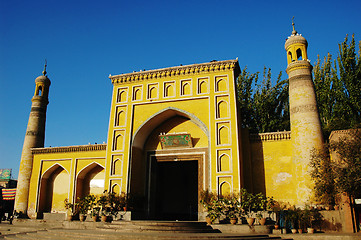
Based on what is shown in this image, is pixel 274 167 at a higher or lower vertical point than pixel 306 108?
lower

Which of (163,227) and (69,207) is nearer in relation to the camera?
(163,227)

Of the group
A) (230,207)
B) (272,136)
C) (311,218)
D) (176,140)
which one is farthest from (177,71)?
(311,218)

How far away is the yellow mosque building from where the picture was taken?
1189cm

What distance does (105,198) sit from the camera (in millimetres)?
12086

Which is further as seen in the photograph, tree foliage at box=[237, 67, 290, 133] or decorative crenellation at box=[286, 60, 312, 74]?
tree foliage at box=[237, 67, 290, 133]

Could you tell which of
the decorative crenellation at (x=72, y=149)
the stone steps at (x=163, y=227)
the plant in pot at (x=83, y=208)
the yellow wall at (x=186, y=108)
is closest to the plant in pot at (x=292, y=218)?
the stone steps at (x=163, y=227)

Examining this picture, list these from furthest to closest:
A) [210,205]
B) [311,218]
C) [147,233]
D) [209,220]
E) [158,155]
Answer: [158,155] → [210,205] → [209,220] → [311,218] → [147,233]

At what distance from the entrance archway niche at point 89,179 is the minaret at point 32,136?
294 centimetres

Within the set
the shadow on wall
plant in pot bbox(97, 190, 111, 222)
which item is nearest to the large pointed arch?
the shadow on wall

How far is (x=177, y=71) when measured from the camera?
13.8m

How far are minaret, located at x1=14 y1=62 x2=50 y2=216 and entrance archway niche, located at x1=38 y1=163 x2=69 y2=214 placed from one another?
0.81 metres

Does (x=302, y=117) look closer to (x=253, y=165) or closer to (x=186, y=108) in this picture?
(x=253, y=165)

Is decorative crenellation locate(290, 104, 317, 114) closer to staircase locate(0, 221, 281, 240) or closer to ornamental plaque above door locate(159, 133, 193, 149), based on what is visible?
ornamental plaque above door locate(159, 133, 193, 149)

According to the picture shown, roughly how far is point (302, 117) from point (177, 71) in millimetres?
5472
